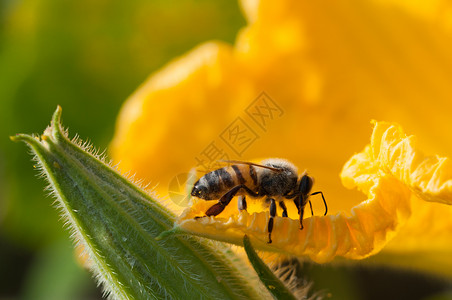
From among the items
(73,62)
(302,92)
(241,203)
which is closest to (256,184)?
(241,203)

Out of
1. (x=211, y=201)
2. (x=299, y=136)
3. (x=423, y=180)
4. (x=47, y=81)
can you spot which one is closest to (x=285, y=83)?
(x=299, y=136)

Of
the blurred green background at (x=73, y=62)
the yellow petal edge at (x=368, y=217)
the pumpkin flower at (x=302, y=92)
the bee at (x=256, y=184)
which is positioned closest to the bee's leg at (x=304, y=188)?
the bee at (x=256, y=184)

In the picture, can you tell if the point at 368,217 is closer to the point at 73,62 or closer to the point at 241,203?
the point at 241,203

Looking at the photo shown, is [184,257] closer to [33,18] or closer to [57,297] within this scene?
[57,297]

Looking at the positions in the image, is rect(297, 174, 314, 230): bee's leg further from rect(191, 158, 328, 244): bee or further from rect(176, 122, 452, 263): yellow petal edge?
rect(176, 122, 452, 263): yellow petal edge

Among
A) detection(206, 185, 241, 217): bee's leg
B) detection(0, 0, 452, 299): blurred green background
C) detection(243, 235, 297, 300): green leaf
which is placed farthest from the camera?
detection(0, 0, 452, 299): blurred green background

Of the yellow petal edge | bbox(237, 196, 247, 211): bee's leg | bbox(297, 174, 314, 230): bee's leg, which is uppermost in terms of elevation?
bbox(237, 196, 247, 211): bee's leg

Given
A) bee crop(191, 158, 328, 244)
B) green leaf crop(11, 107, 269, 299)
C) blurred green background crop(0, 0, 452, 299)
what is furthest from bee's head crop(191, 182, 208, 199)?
blurred green background crop(0, 0, 452, 299)
